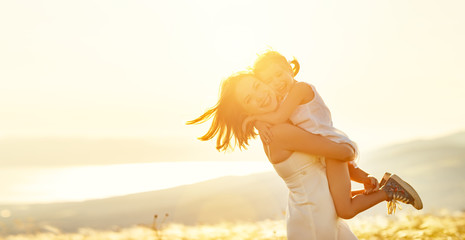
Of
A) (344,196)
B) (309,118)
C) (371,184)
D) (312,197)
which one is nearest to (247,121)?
(309,118)

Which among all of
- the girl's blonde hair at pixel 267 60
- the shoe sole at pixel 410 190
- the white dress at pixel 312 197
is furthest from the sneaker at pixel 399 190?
the girl's blonde hair at pixel 267 60

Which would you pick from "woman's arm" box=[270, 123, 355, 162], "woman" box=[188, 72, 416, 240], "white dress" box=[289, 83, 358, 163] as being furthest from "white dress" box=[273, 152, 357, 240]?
"white dress" box=[289, 83, 358, 163]

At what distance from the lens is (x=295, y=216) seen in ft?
16.3

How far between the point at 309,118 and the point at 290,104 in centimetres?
23

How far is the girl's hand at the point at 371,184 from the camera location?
16.0 feet

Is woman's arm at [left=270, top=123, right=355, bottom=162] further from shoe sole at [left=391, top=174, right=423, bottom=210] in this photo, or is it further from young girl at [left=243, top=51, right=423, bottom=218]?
shoe sole at [left=391, top=174, right=423, bottom=210]

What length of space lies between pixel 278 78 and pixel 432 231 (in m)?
3.78

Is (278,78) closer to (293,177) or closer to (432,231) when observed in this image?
(293,177)

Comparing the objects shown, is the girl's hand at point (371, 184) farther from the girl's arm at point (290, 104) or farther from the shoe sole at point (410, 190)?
the girl's arm at point (290, 104)

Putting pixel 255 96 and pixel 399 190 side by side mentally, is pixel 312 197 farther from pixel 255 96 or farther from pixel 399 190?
pixel 255 96

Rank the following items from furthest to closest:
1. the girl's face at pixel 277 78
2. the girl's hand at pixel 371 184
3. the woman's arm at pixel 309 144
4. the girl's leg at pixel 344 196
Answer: the girl's face at pixel 277 78 < the girl's hand at pixel 371 184 < the girl's leg at pixel 344 196 < the woman's arm at pixel 309 144

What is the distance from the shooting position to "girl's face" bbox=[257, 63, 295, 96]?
4.97 meters

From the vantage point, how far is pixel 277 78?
4992 millimetres

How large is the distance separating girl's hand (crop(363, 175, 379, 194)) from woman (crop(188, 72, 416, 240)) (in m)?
0.12
